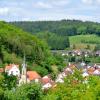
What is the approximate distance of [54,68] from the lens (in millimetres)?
94562

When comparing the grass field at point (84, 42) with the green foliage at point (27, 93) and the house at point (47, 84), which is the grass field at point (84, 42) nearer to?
the house at point (47, 84)

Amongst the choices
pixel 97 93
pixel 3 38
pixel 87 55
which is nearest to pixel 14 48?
pixel 3 38

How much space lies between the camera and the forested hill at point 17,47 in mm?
84750

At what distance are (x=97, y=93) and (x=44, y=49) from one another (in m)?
68.8

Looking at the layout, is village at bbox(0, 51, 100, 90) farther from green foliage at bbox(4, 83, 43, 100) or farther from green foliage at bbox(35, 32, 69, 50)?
green foliage at bbox(35, 32, 69, 50)

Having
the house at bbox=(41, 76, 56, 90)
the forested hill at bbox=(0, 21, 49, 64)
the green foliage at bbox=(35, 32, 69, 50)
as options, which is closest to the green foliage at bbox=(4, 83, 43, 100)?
the house at bbox=(41, 76, 56, 90)

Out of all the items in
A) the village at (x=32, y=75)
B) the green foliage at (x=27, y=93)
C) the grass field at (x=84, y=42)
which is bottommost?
the grass field at (x=84, y=42)

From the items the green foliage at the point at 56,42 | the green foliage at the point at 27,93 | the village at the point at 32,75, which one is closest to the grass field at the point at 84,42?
the green foliage at the point at 56,42

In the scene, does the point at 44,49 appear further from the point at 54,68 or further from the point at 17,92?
the point at 17,92

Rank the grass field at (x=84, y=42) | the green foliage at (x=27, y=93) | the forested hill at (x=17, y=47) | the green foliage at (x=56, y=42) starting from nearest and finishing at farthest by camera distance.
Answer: the green foliage at (x=27, y=93) → the forested hill at (x=17, y=47) → the green foliage at (x=56, y=42) → the grass field at (x=84, y=42)

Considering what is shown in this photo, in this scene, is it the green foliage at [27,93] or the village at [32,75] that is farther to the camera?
the village at [32,75]

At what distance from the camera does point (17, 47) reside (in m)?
90.0

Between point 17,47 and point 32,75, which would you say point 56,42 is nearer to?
point 17,47

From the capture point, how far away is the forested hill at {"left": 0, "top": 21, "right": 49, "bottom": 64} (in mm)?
84750
